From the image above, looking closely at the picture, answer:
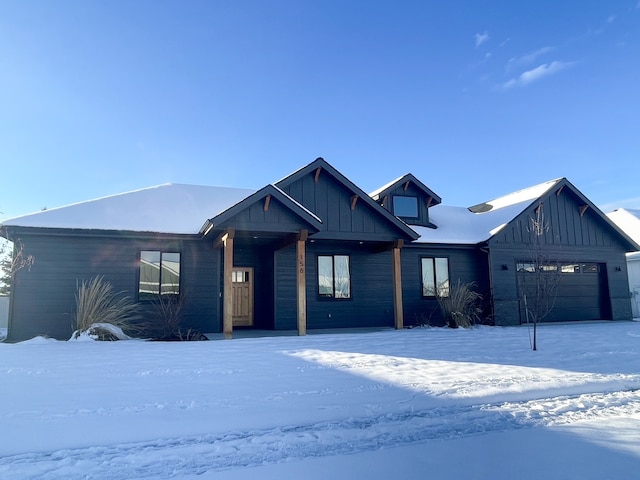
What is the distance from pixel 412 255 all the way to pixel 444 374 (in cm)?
847

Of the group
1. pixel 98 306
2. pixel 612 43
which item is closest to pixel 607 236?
pixel 612 43

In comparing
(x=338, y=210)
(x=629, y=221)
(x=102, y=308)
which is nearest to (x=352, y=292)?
(x=338, y=210)

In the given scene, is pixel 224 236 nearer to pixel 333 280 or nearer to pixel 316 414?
pixel 333 280

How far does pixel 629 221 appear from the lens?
2409 cm

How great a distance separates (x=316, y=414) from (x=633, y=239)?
2147cm

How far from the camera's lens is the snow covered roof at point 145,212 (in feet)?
37.8

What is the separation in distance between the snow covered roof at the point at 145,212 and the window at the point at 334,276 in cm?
371

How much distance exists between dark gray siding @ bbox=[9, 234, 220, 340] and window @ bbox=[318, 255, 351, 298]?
3.30 metres

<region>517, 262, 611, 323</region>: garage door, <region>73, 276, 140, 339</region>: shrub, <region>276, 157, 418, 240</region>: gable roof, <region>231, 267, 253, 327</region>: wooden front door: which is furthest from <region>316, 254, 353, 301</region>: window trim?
<region>517, 262, 611, 323</region>: garage door

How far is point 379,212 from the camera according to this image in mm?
13203

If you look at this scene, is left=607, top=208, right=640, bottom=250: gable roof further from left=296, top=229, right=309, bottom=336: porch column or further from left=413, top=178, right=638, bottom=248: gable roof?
left=296, top=229, right=309, bottom=336: porch column

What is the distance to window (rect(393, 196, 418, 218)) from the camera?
16.1m

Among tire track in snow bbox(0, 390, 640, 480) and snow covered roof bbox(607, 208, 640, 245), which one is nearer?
tire track in snow bbox(0, 390, 640, 480)

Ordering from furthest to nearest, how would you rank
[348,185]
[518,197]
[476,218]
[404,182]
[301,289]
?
[476,218] → [518,197] → [404,182] → [348,185] → [301,289]
